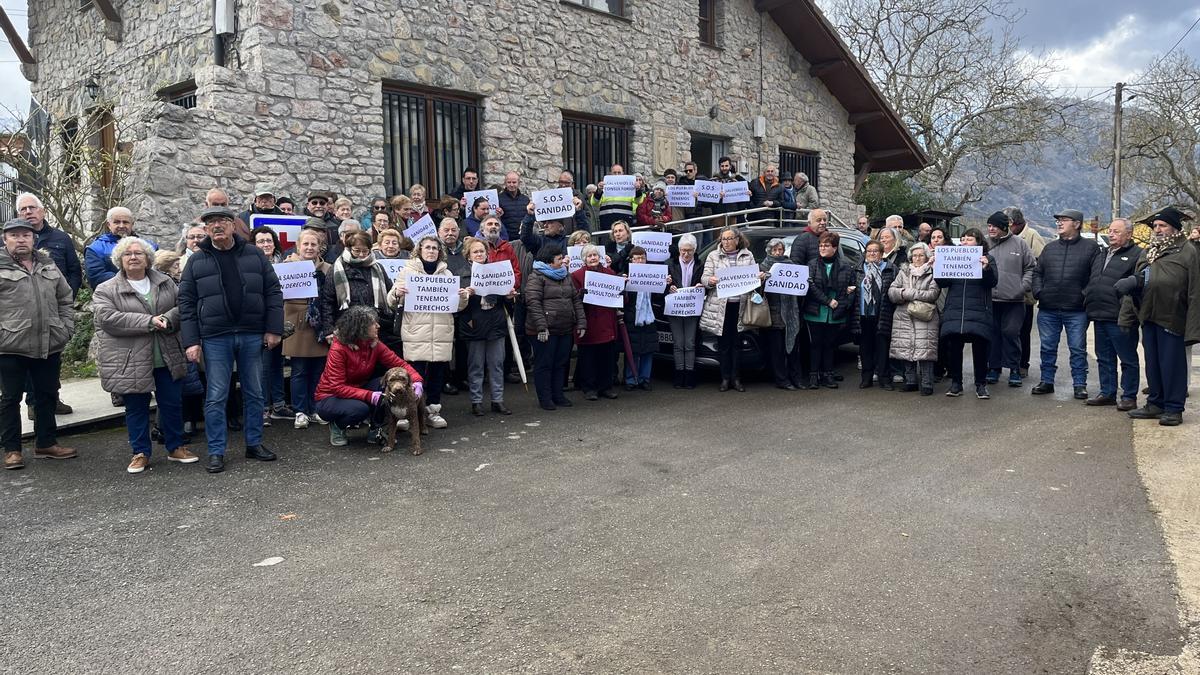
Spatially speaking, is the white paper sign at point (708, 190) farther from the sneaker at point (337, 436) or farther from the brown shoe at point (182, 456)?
the brown shoe at point (182, 456)

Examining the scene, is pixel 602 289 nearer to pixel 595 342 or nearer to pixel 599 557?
pixel 595 342

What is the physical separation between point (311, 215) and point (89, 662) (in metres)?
6.31

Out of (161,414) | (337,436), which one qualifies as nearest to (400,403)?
(337,436)

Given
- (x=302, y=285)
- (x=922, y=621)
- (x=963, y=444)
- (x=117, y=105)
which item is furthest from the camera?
(x=117, y=105)

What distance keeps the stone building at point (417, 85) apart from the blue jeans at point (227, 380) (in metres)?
4.47

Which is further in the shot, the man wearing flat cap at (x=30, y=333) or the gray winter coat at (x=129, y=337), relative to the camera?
the man wearing flat cap at (x=30, y=333)

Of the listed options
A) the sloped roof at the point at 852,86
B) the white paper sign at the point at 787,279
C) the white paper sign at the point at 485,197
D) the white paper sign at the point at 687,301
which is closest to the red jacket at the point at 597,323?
the white paper sign at the point at 687,301

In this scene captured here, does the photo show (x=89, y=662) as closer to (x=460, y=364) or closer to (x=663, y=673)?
(x=663, y=673)

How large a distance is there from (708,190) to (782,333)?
4775 millimetres

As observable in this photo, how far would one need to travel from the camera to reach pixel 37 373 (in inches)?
245

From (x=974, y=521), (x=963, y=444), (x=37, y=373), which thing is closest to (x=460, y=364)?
(x=37, y=373)

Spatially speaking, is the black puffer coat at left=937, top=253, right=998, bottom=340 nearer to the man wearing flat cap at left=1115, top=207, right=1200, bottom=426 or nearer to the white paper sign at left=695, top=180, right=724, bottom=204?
the man wearing flat cap at left=1115, top=207, right=1200, bottom=426

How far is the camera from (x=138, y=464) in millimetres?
6031

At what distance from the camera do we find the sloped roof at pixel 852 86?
17.7 metres
